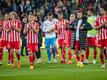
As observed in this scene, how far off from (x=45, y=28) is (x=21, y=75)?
17.9 feet

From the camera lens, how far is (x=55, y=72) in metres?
18.6

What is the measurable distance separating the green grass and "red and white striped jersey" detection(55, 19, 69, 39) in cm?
175

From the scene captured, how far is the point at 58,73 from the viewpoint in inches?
716

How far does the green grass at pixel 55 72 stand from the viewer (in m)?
17.0

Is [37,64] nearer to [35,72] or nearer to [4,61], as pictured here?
[4,61]

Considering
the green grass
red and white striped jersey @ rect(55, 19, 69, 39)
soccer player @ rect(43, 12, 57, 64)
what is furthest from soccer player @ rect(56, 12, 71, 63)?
the green grass

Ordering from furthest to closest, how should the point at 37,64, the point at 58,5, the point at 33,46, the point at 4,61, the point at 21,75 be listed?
the point at 58,5, the point at 4,61, the point at 37,64, the point at 33,46, the point at 21,75

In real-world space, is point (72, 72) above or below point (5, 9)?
below

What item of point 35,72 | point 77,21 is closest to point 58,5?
point 77,21

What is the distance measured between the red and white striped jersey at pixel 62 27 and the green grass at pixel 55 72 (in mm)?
1748

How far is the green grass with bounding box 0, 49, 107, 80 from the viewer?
55.6 ft

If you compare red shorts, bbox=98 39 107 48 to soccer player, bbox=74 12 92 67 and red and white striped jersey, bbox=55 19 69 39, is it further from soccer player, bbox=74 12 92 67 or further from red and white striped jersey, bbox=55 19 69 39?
red and white striped jersey, bbox=55 19 69 39

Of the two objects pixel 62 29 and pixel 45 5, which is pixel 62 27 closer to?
pixel 62 29

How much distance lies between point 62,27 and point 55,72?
4694 millimetres
